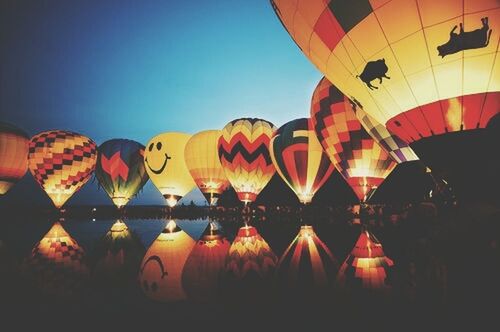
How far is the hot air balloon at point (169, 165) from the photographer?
776 inches

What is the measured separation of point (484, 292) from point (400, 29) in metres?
4.36

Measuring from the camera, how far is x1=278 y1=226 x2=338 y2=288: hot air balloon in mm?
3311

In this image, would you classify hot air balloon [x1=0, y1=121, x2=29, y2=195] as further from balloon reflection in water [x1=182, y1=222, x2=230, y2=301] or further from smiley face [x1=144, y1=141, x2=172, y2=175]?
balloon reflection in water [x1=182, y1=222, x2=230, y2=301]

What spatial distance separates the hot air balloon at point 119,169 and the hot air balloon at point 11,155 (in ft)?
13.1

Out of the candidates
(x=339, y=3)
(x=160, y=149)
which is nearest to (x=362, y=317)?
(x=339, y=3)

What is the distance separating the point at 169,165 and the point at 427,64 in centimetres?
1656

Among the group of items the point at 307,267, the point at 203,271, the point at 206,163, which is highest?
the point at 206,163

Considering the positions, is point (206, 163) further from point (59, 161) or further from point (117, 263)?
point (117, 263)

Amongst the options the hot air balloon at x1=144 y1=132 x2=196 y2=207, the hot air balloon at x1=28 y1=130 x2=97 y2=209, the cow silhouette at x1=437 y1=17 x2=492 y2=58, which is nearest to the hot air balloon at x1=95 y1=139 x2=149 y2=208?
the hot air balloon at x1=144 y1=132 x2=196 y2=207

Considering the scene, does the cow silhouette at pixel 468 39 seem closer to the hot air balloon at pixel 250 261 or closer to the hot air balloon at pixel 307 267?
the hot air balloon at pixel 307 267

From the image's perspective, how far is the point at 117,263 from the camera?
4422 mm

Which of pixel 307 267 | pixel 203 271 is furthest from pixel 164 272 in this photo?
pixel 307 267

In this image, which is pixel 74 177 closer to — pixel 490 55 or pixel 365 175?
pixel 365 175

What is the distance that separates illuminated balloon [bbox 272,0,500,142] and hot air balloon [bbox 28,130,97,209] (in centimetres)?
1530
